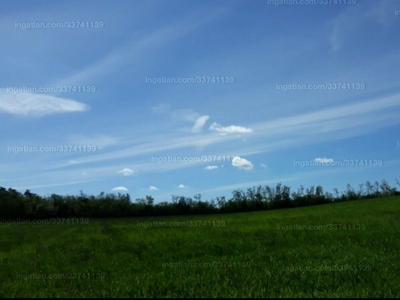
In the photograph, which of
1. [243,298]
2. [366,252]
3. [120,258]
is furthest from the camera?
[120,258]

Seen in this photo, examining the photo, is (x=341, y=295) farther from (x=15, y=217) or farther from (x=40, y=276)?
(x=15, y=217)

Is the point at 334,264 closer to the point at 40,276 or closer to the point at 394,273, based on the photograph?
the point at 394,273

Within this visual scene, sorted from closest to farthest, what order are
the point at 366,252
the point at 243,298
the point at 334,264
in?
the point at 243,298, the point at 334,264, the point at 366,252

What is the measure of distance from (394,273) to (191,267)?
7.05 m

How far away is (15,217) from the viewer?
10581 centimetres

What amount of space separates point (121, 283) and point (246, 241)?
37.1 feet

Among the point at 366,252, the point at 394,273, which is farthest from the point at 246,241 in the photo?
the point at 394,273

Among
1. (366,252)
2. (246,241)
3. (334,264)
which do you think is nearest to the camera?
(334,264)

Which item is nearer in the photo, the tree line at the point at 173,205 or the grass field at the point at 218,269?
the grass field at the point at 218,269

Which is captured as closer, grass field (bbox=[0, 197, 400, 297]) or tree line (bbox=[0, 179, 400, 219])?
grass field (bbox=[0, 197, 400, 297])

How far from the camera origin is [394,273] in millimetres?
13320

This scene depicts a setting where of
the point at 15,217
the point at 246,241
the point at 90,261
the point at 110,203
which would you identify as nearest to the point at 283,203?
the point at 110,203

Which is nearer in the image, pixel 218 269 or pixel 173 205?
pixel 218 269

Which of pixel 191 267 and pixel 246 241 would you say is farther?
pixel 246 241
